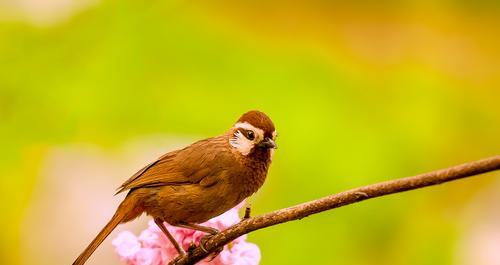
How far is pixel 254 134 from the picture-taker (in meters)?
1.78

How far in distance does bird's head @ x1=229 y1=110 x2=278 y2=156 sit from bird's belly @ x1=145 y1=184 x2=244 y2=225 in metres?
0.12

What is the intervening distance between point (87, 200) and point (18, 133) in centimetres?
49

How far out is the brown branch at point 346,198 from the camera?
107 cm

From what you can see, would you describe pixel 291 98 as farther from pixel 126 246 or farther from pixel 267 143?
pixel 126 246

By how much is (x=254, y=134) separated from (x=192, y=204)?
0.78 feet

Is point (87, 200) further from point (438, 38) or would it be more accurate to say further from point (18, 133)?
point (438, 38)

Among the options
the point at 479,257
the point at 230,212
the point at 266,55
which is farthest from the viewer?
the point at 266,55

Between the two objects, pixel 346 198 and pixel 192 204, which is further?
pixel 192 204

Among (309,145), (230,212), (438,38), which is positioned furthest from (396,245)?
(230,212)

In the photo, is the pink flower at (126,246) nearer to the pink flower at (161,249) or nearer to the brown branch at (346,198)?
the pink flower at (161,249)

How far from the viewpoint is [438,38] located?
11.9 feet

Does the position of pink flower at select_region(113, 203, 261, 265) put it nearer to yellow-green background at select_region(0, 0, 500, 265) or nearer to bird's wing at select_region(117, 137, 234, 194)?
bird's wing at select_region(117, 137, 234, 194)

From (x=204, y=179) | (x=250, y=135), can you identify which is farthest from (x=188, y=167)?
(x=250, y=135)

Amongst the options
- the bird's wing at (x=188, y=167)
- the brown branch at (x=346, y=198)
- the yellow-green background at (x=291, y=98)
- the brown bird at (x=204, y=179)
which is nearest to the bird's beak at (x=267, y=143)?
the brown bird at (x=204, y=179)
